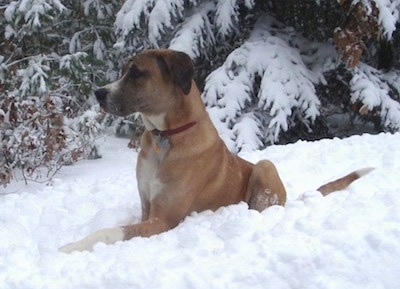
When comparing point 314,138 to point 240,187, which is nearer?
point 240,187

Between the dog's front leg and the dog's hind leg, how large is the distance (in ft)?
2.76

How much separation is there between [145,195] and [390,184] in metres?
1.89

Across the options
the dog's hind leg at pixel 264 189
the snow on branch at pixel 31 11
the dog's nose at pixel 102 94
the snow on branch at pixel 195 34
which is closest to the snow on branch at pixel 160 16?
the snow on branch at pixel 195 34

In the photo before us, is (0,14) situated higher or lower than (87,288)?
higher

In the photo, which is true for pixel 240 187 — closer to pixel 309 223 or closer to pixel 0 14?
pixel 309 223

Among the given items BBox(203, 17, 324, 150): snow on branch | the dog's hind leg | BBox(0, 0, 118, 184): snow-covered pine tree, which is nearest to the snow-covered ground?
the dog's hind leg

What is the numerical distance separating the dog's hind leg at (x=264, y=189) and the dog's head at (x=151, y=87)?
3.01 feet

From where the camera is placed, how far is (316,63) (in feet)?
33.5

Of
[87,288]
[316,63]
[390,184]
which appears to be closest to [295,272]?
[87,288]

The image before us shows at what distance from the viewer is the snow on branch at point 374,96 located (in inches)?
376

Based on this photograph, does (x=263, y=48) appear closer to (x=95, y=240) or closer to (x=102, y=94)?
(x=102, y=94)

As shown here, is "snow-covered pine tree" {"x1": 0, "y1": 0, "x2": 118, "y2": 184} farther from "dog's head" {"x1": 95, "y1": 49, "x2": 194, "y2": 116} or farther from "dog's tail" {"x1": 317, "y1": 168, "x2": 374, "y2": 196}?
"dog's tail" {"x1": 317, "y1": 168, "x2": 374, "y2": 196}

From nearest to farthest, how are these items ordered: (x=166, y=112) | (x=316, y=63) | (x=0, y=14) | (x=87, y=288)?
(x=87, y=288)
(x=166, y=112)
(x=0, y=14)
(x=316, y=63)

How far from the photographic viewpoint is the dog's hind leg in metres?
4.12
